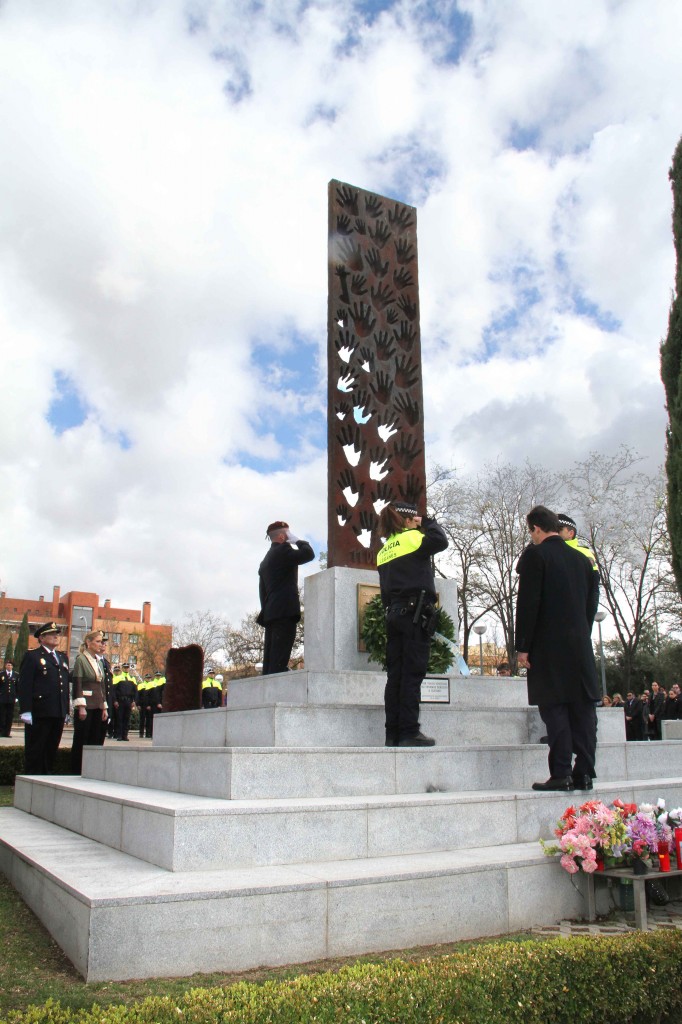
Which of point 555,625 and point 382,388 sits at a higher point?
point 382,388

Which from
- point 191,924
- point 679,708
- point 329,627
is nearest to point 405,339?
point 329,627

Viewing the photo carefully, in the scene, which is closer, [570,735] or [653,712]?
[570,735]

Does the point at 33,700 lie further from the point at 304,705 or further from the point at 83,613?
the point at 83,613

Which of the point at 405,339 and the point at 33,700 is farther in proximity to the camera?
the point at 405,339

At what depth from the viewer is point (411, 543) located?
6.87 metres

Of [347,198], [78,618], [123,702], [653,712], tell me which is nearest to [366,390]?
[347,198]

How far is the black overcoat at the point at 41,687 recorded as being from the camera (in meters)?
9.26

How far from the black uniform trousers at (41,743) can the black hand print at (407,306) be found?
22.4 feet

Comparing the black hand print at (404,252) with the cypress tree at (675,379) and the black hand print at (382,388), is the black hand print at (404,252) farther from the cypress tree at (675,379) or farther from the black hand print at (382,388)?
the cypress tree at (675,379)

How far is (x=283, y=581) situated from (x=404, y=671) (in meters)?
2.65

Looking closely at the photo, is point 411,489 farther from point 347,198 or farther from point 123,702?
point 123,702

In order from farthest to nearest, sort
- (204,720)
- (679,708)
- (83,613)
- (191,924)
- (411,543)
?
(83,613), (679,708), (204,720), (411,543), (191,924)

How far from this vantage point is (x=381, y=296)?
1080 cm

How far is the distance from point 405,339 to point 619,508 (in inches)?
1029
